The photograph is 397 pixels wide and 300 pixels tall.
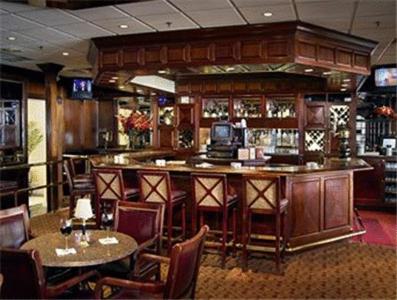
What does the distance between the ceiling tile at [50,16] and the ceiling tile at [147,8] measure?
74 centimetres

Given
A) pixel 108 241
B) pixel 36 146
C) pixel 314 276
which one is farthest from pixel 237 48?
pixel 36 146

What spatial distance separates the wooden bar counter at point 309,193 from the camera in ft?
17.2

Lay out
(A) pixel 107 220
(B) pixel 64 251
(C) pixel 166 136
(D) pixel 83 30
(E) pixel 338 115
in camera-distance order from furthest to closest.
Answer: (C) pixel 166 136
(E) pixel 338 115
(D) pixel 83 30
(A) pixel 107 220
(B) pixel 64 251

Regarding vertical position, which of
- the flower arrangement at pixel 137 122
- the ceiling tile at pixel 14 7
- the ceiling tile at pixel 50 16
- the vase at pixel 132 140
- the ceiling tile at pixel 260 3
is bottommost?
the vase at pixel 132 140

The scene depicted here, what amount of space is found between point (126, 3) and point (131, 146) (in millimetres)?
7278

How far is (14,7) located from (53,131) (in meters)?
4.17

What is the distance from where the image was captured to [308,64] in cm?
534

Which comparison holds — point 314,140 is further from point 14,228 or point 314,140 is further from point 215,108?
point 14,228

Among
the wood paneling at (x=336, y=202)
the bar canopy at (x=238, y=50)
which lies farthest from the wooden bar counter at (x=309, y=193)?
the bar canopy at (x=238, y=50)

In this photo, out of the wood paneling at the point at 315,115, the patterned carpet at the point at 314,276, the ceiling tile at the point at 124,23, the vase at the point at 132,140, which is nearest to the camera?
the patterned carpet at the point at 314,276

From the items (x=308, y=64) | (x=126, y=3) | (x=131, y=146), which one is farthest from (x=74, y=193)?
(x=131, y=146)

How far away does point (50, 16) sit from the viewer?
4891 mm

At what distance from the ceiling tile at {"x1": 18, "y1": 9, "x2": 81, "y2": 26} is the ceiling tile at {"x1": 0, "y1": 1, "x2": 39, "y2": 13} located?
11 cm

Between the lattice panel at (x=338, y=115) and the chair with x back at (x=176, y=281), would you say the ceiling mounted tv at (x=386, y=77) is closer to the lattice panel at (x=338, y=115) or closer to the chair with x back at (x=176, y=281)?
the lattice panel at (x=338, y=115)
